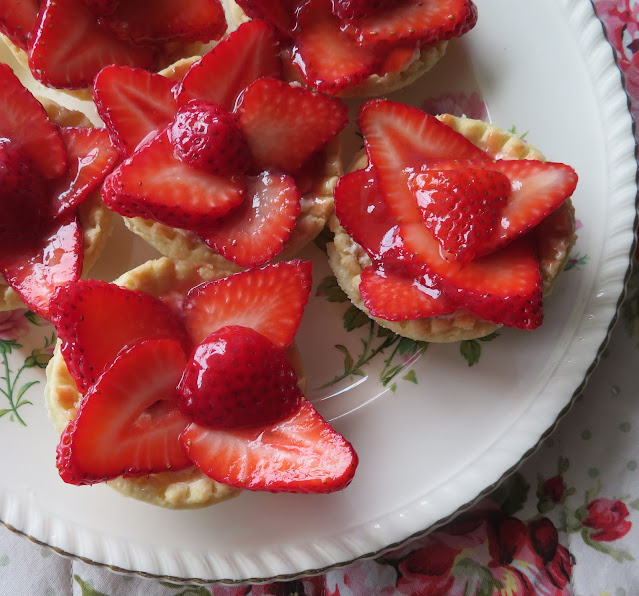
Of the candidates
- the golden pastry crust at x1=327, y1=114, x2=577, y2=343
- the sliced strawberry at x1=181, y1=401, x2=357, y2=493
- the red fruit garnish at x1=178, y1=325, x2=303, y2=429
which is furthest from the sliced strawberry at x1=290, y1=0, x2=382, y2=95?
the sliced strawberry at x1=181, y1=401, x2=357, y2=493

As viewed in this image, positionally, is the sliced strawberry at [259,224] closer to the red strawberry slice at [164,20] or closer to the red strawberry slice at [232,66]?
the red strawberry slice at [232,66]

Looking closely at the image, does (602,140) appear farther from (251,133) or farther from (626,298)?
(251,133)

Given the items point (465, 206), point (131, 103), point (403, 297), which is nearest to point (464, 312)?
Answer: point (403, 297)

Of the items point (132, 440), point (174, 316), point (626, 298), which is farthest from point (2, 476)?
point (626, 298)

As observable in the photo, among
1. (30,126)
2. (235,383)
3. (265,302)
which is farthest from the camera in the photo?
(30,126)

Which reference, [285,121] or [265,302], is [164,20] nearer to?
[285,121]

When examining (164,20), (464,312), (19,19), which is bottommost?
(464,312)
